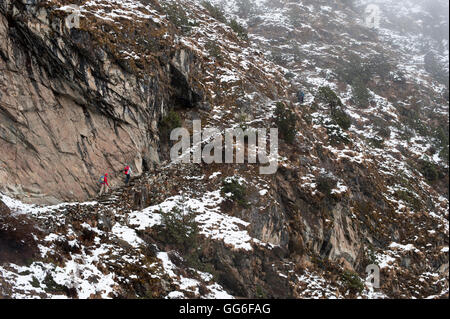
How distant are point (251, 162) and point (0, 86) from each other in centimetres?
1239

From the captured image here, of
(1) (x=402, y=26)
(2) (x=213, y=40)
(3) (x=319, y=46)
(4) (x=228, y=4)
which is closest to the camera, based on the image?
(2) (x=213, y=40)

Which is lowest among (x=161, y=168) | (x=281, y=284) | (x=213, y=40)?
(x=281, y=284)

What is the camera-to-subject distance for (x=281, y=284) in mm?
13711

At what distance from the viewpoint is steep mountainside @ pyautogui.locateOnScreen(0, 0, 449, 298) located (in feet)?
36.6

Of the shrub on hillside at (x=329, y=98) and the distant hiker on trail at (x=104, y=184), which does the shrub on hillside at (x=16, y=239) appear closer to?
the distant hiker on trail at (x=104, y=184)

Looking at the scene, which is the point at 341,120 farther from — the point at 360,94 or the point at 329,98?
the point at 360,94

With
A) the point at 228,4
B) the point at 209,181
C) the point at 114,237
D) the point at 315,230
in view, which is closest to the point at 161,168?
the point at 209,181

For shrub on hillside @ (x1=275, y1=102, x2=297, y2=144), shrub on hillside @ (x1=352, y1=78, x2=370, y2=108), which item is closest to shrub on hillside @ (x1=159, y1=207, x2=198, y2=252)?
shrub on hillside @ (x1=275, y1=102, x2=297, y2=144)

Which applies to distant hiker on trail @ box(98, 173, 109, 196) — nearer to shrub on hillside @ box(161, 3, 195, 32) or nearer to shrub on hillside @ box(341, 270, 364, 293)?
shrub on hillside @ box(341, 270, 364, 293)

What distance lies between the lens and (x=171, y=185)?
50.3 ft

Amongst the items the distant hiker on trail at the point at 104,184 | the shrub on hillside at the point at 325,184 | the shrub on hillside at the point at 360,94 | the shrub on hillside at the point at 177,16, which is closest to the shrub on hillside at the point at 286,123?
the shrub on hillside at the point at 325,184

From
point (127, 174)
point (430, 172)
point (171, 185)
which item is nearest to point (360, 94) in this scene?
point (430, 172)

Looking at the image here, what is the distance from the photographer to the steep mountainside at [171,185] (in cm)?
1115

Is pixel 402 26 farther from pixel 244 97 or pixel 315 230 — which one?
pixel 315 230
